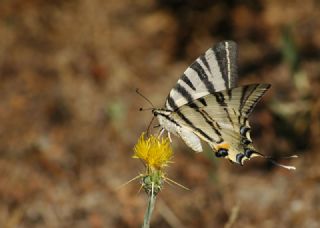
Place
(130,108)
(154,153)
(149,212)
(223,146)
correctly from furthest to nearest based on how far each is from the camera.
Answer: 1. (130,108)
2. (223,146)
3. (154,153)
4. (149,212)

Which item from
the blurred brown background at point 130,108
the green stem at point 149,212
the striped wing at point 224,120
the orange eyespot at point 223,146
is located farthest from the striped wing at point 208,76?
the blurred brown background at point 130,108

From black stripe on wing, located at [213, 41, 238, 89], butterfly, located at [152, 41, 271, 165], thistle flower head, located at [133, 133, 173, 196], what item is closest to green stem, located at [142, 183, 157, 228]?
thistle flower head, located at [133, 133, 173, 196]

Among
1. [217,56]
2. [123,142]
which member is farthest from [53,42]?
[217,56]

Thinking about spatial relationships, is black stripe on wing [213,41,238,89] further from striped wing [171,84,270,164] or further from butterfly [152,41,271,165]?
striped wing [171,84,270,164]

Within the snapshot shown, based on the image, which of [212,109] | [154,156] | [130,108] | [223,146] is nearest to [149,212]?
[154,156]

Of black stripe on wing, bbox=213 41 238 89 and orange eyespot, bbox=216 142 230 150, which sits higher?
black stripe on wing, bbox=213 41 238 89

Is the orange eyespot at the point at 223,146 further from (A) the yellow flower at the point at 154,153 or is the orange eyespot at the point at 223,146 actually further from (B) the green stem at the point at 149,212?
(B) the green stem at the point at 149,212

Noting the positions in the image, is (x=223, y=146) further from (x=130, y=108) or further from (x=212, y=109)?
(x=130, y=108)
